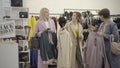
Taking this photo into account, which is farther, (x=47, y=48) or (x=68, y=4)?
(x=68, y=4)

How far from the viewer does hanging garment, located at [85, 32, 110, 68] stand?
12.6 feet

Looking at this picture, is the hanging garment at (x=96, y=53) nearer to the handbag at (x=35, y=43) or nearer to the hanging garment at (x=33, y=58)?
the handbag at (x=35, y=43)

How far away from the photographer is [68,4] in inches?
307

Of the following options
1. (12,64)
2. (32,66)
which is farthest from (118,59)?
(32,66)

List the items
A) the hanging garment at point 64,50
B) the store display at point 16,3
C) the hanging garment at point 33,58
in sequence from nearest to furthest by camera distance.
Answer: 1. the hanging garment at point 64,50
2. the hanging garment at point 33,58
3. the store display at point 16,3

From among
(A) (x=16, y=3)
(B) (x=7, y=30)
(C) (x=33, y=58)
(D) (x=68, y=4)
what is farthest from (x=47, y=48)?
(D) (x=68, y=4)

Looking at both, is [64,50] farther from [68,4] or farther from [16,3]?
[68,4]

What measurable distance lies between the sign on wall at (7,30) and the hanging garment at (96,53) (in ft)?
4.52

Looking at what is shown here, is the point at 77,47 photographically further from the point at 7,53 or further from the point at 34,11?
the point at 34,11

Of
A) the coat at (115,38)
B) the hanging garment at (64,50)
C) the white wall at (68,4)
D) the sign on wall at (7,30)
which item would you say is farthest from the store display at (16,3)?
the coat at (115,38)

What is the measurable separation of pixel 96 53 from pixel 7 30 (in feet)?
5.22

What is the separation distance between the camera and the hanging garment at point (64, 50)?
175 inches

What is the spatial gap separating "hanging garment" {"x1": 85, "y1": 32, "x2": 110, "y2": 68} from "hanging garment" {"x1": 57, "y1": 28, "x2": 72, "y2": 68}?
0.53 metres

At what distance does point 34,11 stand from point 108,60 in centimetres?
411
